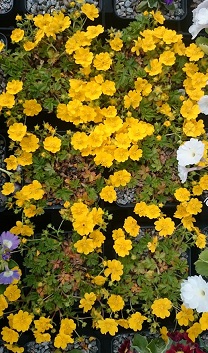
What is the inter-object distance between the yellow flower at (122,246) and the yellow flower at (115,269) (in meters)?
0.03

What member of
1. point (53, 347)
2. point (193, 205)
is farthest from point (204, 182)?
point (53, 347)

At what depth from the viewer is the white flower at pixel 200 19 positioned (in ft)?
5.24

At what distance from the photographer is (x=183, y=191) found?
64.6 inches

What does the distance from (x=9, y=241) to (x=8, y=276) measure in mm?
103

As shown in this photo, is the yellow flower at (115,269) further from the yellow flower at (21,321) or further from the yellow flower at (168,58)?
the yellow flower at (168,58)

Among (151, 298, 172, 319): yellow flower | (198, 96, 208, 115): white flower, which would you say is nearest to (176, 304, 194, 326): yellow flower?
(151, 298, 172, 319): yellow flower

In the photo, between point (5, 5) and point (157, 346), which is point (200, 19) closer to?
point (5, 5)

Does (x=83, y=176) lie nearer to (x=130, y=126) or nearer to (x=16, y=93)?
(x=130, y=126)

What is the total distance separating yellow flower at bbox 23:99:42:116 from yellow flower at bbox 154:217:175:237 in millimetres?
527

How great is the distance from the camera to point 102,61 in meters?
1.63

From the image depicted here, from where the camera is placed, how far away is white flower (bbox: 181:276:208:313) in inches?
59.0

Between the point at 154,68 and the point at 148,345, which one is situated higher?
the point at 154,68

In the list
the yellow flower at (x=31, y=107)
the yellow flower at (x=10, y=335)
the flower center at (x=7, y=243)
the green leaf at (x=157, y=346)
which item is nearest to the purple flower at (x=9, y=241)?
the flower center at (x=7, y=243)

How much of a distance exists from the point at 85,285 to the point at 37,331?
207 millimetres
